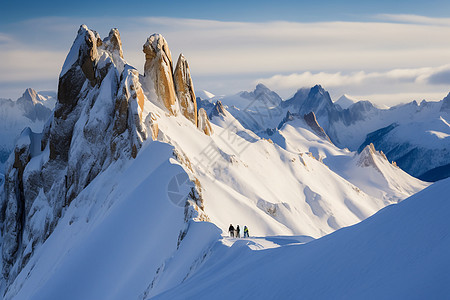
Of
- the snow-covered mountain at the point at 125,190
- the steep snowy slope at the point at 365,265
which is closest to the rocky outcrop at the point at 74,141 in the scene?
the snow-covered mountain at the point at 125,190

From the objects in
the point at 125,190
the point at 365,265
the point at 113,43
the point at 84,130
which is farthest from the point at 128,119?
the point at 365,265

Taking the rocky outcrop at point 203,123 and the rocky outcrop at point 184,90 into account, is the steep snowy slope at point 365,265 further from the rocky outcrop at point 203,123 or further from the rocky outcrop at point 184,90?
the rocky outcrop at point 203,123

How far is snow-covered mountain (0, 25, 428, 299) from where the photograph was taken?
141 feet

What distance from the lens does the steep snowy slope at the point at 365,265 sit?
14.8 m

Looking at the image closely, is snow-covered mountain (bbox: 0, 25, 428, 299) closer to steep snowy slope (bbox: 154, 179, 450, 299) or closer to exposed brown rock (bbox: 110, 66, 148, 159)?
exposed brown rock (bbox: 110, 66, 148, 159)

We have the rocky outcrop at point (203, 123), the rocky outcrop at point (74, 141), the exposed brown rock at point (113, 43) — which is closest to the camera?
the rocky outcrop at point (74, 141)

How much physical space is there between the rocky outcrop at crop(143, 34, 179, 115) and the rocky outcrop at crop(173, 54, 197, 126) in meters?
1.78

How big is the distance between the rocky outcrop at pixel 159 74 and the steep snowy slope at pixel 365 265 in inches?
2000

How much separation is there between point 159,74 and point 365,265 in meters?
60.8

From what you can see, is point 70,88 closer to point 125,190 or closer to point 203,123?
point 203,123

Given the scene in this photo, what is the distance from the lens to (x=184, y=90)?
78250 mm

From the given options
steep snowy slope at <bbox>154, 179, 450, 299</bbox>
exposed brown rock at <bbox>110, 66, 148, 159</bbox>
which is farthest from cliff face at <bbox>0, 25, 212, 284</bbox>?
steep snowy slope at <bbox>154, 179, 450, 299</bbox>

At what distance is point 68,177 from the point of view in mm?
69625

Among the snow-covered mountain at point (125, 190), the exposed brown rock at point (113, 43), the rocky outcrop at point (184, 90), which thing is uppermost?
the exposed brown rock at point (113, 43)
